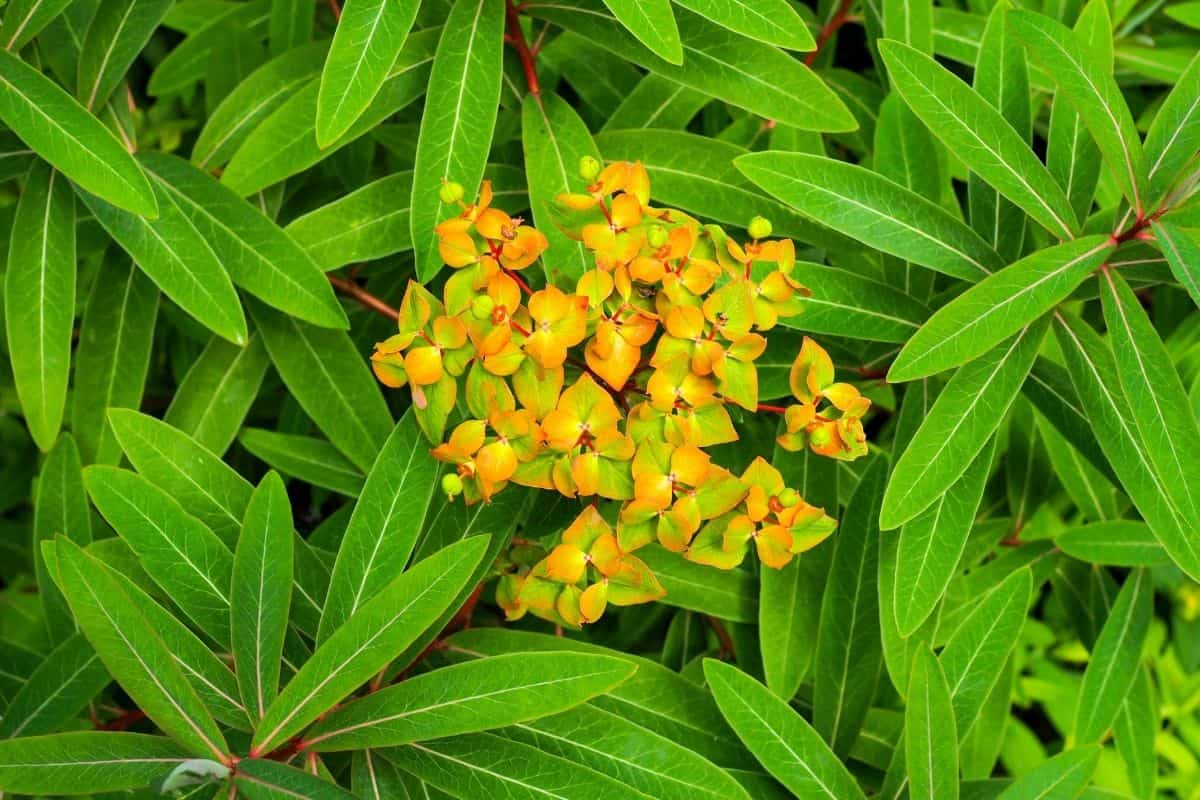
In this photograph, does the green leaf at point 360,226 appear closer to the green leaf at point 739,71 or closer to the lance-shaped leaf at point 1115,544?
the green leaf at point 739,71

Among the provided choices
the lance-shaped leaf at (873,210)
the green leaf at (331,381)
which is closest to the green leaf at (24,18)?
the green leaf at (331,381)

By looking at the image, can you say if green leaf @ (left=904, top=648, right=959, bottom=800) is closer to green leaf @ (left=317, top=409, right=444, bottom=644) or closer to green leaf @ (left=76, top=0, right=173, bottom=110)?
green leaf @ (left=317, top=409, right=444, bottom=644)

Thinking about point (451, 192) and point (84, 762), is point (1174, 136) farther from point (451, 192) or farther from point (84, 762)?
point (84, 762)

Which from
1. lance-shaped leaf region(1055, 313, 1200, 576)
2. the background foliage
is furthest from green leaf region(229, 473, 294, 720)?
lance-shaped leaf region(1055, 313, 1200, 576)

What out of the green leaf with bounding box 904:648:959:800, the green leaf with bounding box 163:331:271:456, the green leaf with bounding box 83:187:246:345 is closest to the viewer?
the green leaf with bounding box 904:648:959:800

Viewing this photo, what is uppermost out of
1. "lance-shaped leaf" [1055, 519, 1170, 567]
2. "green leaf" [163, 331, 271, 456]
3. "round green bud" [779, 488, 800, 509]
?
"round green bud" [779, 488, 800, 509]

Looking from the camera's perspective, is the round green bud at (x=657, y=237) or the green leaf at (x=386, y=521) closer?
the round green bud at (x=657, y=237)

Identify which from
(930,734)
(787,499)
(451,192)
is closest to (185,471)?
(451,192)
